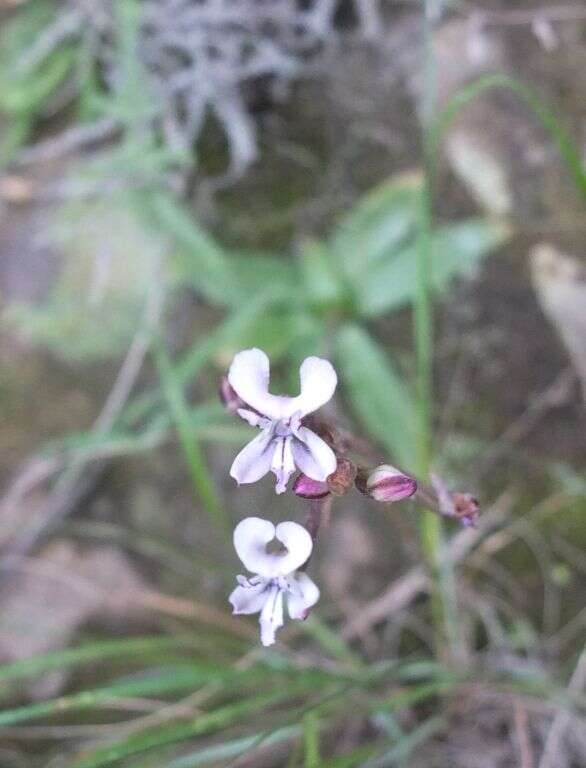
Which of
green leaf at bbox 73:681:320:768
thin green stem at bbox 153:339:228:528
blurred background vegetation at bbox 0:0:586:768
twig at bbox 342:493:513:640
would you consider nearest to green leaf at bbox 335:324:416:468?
blurred background vegetation at bbox 0:0:586:768

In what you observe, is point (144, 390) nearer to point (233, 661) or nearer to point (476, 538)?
point (233, 661)

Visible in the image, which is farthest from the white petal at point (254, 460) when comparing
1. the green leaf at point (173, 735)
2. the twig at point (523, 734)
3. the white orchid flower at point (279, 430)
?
the twig at point (523, 734)

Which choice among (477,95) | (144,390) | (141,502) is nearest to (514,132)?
(477,95)

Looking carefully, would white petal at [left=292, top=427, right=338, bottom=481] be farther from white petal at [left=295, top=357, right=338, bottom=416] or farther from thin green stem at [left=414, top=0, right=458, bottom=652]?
thin green stem at [left=414, top=0, right=458, bottom=652]

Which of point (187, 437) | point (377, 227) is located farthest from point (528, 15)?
point (187, 437)

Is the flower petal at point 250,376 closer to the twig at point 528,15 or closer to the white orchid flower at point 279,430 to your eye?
the white orchid flower at point 279,430
